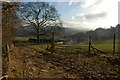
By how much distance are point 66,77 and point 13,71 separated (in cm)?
269

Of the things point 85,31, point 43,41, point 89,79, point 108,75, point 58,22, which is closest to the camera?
point 89,79

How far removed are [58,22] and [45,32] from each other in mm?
4306

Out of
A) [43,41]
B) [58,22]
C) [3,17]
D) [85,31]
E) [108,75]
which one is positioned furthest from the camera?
[85,31]

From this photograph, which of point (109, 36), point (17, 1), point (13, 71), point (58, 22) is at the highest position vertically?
point (58, 22)

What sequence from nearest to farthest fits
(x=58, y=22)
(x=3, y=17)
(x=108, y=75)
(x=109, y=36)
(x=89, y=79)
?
1. (x=89, y=79)
2. (x=108, y=75)
3. (x=3, y=17)
4. (x=109, y=36)
5. (x=58, y=22)

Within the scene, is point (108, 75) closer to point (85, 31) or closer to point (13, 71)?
point (13, 71)

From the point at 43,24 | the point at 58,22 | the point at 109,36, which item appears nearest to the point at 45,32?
the point at 43,24

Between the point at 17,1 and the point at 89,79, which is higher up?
the point at 17,1

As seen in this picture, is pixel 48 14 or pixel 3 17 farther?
pixel 48 14

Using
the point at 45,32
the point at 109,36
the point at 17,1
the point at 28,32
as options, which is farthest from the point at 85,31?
the point at 17,1

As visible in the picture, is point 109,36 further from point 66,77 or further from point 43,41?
point 66,77

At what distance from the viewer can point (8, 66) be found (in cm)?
564

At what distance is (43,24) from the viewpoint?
89.5 ft

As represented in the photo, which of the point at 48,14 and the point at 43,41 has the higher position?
the point at 48,14
